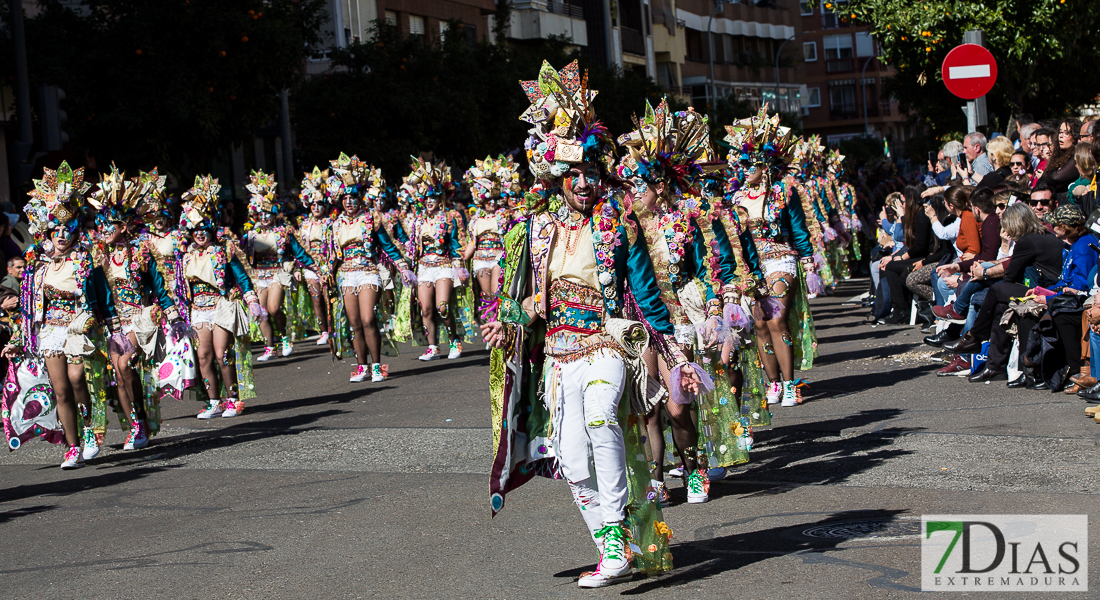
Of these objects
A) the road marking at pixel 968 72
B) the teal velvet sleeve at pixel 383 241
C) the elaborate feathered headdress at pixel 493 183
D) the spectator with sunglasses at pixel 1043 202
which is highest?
the road marking at pixel 968 72

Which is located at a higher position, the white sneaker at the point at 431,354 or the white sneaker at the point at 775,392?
the white sneaker at the point at 431,354

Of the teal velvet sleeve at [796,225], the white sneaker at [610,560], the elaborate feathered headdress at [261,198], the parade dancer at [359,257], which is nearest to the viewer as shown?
the white sneaker at [610,560]

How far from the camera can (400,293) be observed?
52.9 ft

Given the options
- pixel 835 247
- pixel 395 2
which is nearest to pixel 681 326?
pixel 835 247

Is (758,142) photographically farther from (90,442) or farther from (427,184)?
(427,184)

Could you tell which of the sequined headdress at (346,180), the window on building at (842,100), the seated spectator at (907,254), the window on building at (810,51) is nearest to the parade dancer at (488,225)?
the sequined headdress at (346,180)

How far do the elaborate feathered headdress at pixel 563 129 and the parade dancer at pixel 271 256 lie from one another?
11779 millimetres

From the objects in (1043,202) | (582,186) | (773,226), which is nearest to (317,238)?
(773,226)

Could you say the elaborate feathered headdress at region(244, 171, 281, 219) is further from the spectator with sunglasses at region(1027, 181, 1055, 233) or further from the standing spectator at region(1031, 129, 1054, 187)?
the spectator with sunglasses at region(1027, 181, 1055, 233)

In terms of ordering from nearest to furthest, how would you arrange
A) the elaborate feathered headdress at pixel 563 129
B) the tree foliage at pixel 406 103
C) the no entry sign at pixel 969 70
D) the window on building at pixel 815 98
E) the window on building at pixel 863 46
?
the elaborate feathered headdress at pixel 563 129 < the no entry sign at pixel 969 70 < the tree foliage at pixel 406 103 < the window on building at pixel 863 46 < the window on building at pixel 815 98

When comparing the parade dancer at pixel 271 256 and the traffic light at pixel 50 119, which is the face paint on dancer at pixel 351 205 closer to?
the parade dancer at pixel 271 256

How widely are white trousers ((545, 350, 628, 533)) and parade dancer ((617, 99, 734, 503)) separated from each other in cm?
115

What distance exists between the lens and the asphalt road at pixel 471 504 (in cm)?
607

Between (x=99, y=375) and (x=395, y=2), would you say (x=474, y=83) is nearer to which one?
(x=395, y=2)
